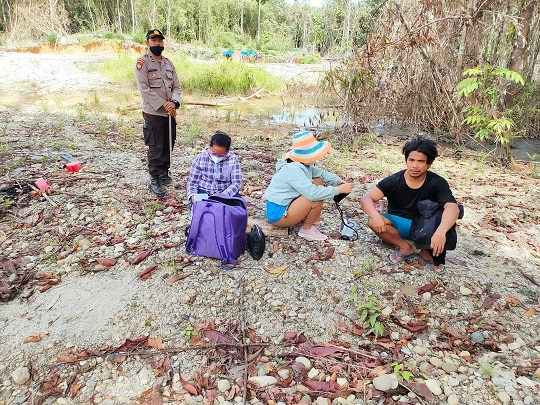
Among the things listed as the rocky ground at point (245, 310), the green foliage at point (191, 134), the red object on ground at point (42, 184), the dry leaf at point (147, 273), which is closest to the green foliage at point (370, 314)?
the rocky ground at point (245, 310)

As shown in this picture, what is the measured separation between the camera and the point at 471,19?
5.84 meters

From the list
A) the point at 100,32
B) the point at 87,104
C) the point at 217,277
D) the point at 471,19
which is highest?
the point at 100,32

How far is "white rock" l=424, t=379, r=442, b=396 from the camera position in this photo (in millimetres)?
2145

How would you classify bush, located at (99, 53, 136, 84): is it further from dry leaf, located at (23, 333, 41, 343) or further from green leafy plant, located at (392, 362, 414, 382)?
green leafy plant, located at (392, 362, 414, 382)

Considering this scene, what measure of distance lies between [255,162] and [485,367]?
4402 millimetres

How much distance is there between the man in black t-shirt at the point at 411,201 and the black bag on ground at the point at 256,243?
0.92 meters

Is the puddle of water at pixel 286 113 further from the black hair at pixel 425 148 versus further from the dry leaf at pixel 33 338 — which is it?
the dry leaf at pixel 33 338

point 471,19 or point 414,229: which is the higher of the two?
point 471,19

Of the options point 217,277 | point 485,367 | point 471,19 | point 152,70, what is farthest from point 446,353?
point 471,19

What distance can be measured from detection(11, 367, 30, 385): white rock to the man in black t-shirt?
8.53ft

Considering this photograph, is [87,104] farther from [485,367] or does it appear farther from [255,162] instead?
[485,367]

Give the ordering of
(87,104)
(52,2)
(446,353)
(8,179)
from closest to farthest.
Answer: (446,353) < (8,179) < (87,104) < (52,2)

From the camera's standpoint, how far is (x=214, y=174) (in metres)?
3.58

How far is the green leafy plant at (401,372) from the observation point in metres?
2.21
